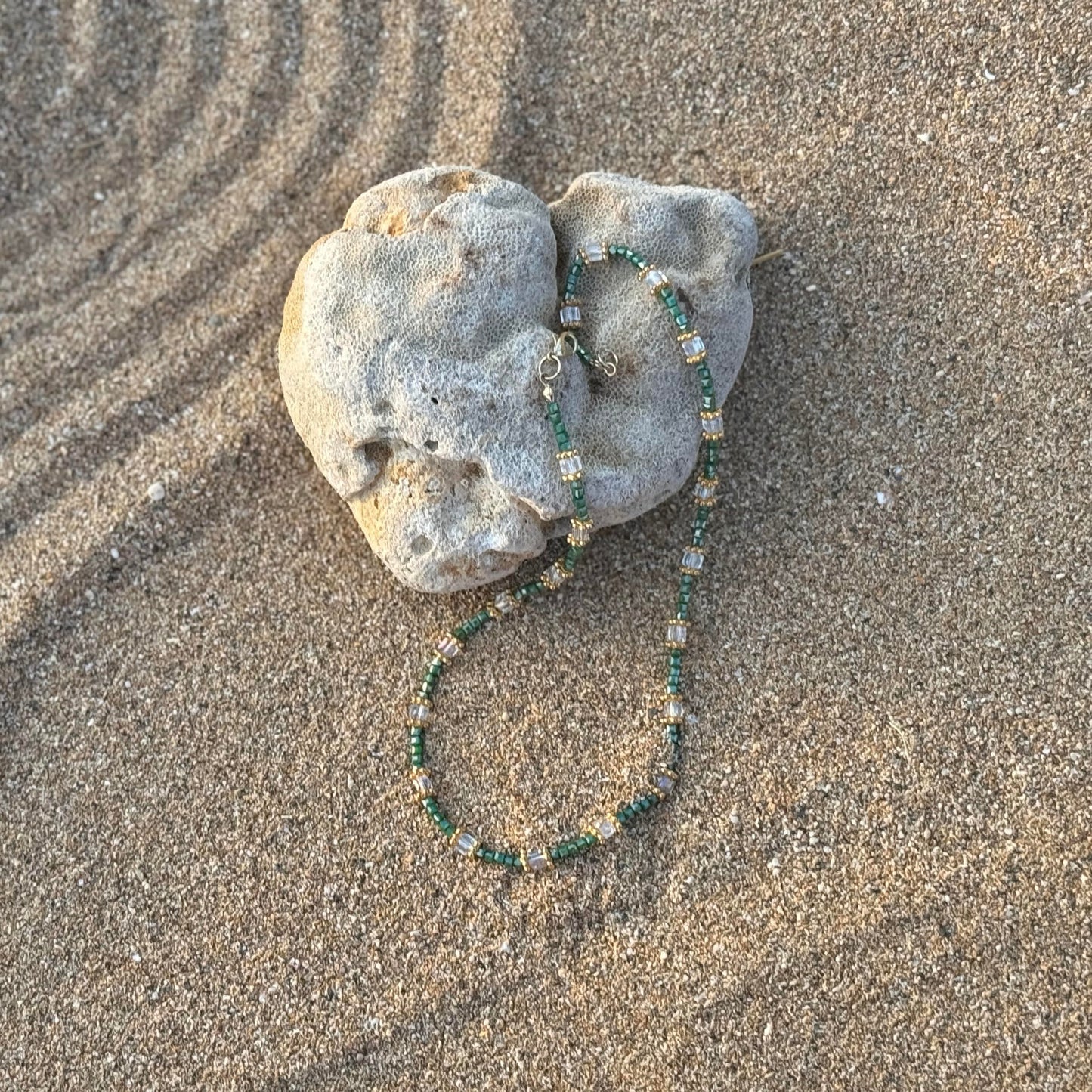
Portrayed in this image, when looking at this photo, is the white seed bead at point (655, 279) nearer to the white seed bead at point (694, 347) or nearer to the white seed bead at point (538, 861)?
the white seed bead at point (694, 347)

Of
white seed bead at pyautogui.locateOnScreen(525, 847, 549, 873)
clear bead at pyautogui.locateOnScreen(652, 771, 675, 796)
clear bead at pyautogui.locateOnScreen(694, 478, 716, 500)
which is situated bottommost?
white seed bead at pyautogui.locateOnScreen(525, 847, 549, 873)

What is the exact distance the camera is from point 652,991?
2070 millimetres

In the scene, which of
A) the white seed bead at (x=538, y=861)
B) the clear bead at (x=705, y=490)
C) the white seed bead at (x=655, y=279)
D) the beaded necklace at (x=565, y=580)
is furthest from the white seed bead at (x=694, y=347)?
the white seed bead at (x=538, y=861)

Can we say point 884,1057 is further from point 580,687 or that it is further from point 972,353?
point 972,353

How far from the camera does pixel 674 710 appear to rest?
2.22 metres

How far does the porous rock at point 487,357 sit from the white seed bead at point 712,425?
23mm

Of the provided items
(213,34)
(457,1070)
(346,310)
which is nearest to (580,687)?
(457,1070)

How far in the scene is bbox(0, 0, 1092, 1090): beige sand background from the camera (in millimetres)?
2072

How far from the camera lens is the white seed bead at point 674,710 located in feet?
7.27

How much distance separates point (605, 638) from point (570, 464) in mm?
525

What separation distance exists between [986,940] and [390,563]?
5.07 feet

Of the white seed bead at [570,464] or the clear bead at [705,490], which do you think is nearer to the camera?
the white seed bead at [570,464]

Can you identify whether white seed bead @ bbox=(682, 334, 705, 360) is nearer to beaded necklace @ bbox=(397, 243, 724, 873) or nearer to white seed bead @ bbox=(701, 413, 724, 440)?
beaded necklace @ bbox=(397, 243, 724, 873)

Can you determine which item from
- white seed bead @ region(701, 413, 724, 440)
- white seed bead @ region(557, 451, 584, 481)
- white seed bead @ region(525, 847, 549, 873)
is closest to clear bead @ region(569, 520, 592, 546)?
white seed bead @ region(557, 451, 584, 481)
